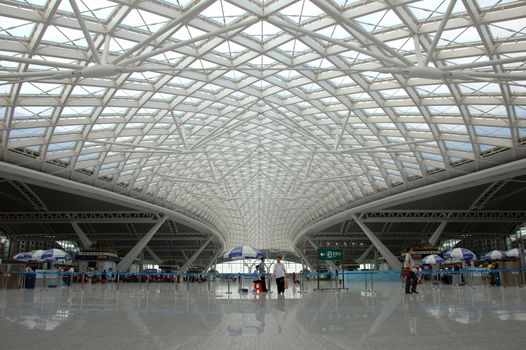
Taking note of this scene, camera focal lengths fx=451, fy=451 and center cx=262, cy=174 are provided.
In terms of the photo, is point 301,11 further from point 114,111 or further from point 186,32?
point 114,111

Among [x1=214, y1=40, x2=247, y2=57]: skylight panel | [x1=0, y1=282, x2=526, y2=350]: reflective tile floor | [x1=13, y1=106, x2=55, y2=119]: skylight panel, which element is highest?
[x1=214, y1=40, x2=247, y2=57]: skylight panel

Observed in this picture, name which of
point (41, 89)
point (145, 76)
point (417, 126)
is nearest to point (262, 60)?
point (145, 76)

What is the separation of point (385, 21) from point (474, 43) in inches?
198

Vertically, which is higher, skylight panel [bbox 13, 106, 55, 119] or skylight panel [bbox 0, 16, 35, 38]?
skylight panel [bbox 0, 16, 35, 38]

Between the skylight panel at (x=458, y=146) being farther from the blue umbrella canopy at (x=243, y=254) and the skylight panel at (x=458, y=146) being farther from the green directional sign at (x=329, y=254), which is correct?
the blue umbrella canopy at (x=243, y=254)

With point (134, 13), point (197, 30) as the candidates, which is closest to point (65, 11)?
point (134, 13)

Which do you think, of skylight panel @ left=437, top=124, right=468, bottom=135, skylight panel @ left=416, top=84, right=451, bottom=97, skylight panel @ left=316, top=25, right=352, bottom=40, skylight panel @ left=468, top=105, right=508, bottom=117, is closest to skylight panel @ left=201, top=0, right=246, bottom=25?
skylight panel @ left=316, top=25, right=352, bottom=40

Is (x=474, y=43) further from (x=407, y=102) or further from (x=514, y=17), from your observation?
(x=407, y=102)

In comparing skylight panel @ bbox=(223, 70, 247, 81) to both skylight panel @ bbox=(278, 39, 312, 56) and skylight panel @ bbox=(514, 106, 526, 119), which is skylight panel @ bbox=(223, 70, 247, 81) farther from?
skylight panel @ bbox=(514, 106, 526, 119)

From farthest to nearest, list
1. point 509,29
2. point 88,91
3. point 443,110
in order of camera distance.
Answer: point 443,110
point 88,91
point 509,29

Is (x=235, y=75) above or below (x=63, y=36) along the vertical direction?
above

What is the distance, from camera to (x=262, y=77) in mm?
32031

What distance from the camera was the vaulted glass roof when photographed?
2072 cm

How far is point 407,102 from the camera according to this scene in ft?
105
